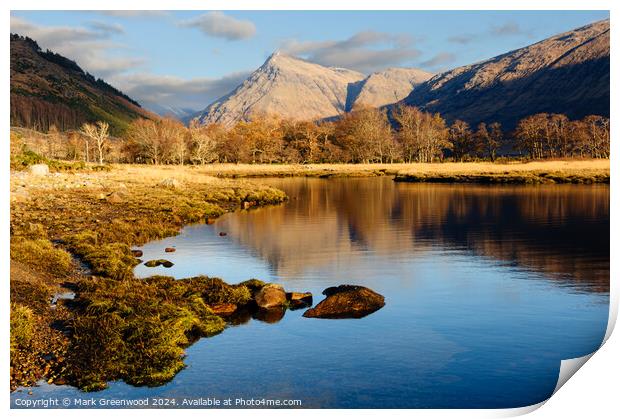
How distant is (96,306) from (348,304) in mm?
8567

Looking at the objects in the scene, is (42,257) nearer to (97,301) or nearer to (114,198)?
(97,301)

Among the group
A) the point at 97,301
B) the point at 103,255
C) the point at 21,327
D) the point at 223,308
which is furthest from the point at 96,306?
the point at 103,255

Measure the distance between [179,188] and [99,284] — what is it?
4506cm

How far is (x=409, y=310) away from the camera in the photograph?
2038 cm

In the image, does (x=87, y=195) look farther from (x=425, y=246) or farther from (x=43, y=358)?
(x=43, y=358)

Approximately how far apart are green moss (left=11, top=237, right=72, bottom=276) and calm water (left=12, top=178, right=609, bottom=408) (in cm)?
327

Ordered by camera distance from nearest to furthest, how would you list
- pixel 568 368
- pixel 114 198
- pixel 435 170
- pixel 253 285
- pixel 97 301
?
pixel 568 368
pixel 97 301
pixel 253 285
pixel 114 198
pixel 435 170

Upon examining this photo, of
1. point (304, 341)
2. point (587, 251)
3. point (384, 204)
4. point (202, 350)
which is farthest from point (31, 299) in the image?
point (384, 204)

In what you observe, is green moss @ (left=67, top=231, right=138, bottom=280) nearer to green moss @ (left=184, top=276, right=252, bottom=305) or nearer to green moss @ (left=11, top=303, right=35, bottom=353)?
green moss @ (left=184, top=276, right=252, bottom=305)

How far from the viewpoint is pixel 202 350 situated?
16359mm

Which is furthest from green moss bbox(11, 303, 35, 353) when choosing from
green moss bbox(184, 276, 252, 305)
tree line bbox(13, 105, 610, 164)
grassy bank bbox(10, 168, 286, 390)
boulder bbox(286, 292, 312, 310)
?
tree line bbox(13, 105, 610, 164)

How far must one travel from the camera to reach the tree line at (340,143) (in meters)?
141

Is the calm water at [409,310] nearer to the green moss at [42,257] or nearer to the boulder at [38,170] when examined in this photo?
the green moss at [42,257]

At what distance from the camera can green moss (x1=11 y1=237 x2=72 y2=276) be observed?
23.0 meters
